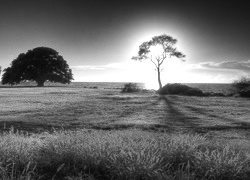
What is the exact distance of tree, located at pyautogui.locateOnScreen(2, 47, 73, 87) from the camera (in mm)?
44575

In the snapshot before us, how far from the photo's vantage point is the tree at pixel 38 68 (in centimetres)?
4458

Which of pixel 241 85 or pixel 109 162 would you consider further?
pixel 241 85

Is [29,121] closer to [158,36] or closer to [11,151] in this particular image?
[11,151]

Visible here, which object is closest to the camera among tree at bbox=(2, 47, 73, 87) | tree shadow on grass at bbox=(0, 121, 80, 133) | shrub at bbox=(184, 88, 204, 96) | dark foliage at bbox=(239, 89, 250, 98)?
tree shadow on grass at bbox=(0, 121, 80, 133)

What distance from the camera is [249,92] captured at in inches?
984

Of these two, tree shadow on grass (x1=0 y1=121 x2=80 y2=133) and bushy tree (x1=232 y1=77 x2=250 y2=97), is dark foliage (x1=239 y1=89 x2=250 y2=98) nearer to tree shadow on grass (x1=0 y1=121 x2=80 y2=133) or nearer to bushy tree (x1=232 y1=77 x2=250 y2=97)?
bushy tree (x1=232 y1=77 x2=250 y2=97)

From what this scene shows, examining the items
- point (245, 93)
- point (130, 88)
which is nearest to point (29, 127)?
point (245, 93)

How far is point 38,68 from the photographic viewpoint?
45312mm

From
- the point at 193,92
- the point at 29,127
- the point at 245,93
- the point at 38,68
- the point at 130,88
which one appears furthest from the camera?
the point at 38,68

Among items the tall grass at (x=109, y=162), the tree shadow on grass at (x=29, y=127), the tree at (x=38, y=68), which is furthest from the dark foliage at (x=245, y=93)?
the tree at (x=38, y=68)

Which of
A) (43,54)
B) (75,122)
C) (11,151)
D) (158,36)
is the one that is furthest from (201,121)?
(43,54)

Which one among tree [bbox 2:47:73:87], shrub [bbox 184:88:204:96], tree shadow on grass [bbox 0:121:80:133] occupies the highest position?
tree [bbox 2:47:73:87]

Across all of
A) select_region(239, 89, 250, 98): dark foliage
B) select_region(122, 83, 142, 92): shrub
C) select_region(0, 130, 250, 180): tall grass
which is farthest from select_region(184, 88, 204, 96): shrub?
select_region(0, 130, 250, 180): tall grass

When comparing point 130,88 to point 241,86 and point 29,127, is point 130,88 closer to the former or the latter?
point 241,86
